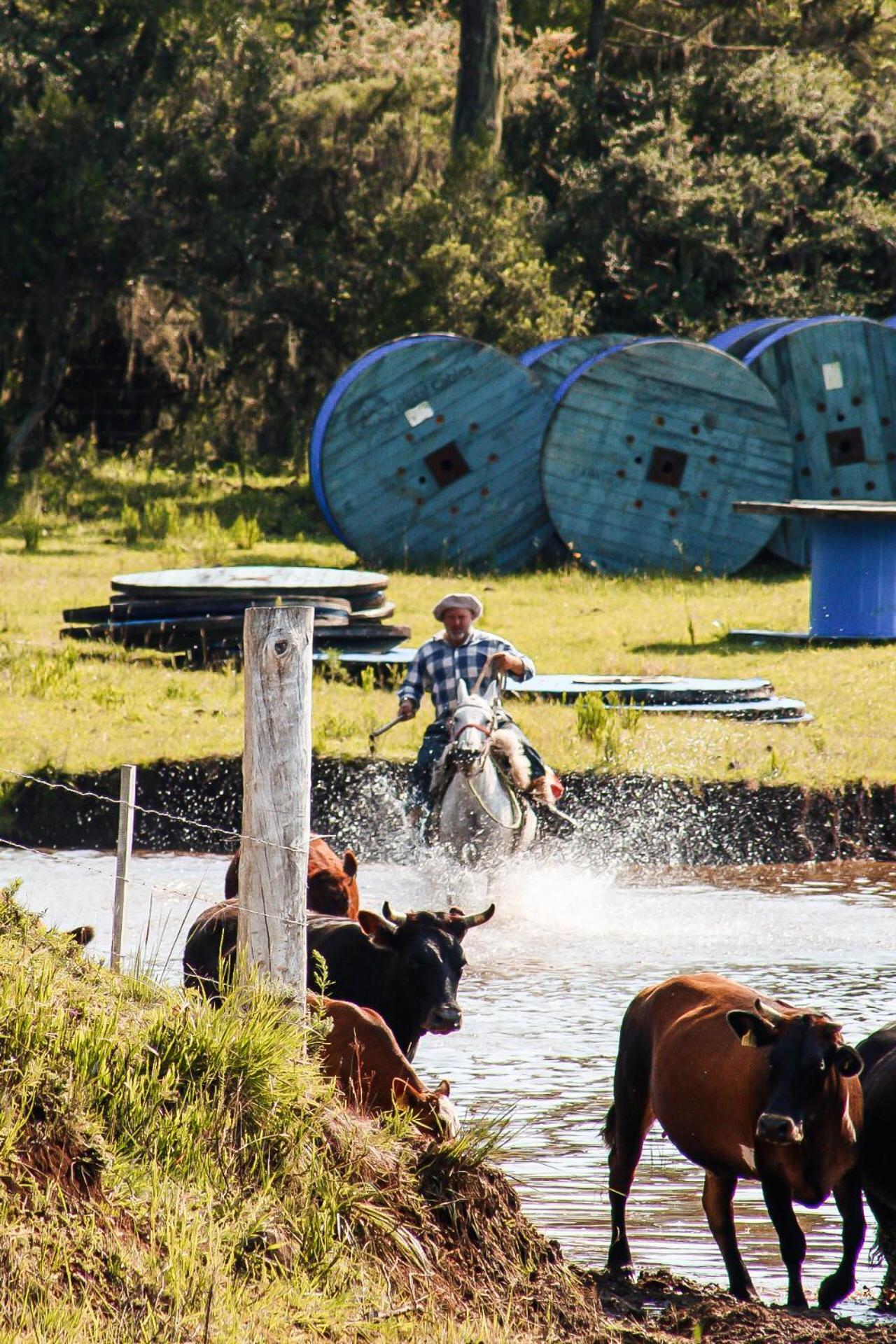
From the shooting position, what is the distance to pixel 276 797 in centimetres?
603

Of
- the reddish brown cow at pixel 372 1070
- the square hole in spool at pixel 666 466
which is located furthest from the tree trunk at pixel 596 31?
the reddish brown cow at pixel 372 1070

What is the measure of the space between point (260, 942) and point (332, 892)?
223 centimetres

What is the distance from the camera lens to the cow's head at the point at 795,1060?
18.4ft

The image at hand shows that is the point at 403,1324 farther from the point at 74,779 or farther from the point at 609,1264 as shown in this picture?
the point at 74,779

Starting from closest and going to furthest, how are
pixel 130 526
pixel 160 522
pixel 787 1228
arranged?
pixel 787 1228 → pixel 130 526 → pixel 160 522

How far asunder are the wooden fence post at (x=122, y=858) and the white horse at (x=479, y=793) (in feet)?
15.8

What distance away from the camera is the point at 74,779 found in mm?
12453

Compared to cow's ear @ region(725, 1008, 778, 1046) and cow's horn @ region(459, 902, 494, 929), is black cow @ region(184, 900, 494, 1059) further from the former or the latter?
cow's ear @ region(725, 1008, 778, 1046)

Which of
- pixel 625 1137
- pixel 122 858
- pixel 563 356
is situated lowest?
pixel 625 1137

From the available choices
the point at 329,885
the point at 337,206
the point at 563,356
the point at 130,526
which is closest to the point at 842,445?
the point at 563,356

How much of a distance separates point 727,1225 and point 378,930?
1639 mm

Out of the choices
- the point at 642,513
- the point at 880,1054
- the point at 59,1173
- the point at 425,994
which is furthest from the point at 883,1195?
the point at 642,513

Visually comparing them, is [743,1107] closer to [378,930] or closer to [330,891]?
[378,930]

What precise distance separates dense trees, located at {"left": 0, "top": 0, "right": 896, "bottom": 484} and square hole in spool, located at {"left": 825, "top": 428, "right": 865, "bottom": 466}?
210 inches
